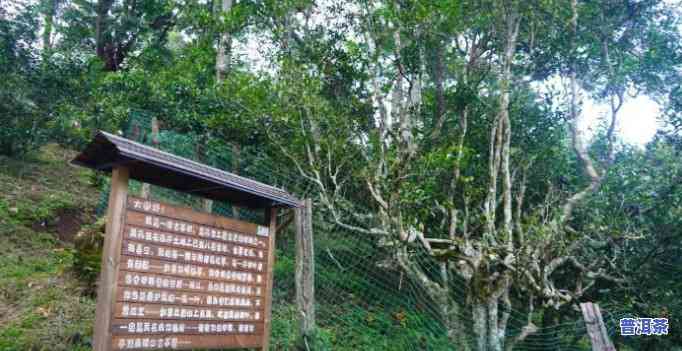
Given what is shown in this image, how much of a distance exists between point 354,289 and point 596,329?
2.94 metres

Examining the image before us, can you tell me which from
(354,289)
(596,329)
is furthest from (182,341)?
(596,329)

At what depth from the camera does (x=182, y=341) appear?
13.3ft

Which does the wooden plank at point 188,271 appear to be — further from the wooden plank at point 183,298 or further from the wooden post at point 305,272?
the wooden post at point 305,272

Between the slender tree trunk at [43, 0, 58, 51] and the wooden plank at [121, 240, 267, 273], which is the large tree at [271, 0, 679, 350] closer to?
the wooden plank at [121, 240, 267, 273]

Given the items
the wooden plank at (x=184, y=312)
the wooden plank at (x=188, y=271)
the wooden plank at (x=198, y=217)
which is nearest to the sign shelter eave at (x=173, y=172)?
the wooden plank at (x=198, y=217)

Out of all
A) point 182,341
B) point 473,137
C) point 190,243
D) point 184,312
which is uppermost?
point 473,137

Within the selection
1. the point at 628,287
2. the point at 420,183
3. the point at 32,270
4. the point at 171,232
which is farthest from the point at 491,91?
the point at 32,270

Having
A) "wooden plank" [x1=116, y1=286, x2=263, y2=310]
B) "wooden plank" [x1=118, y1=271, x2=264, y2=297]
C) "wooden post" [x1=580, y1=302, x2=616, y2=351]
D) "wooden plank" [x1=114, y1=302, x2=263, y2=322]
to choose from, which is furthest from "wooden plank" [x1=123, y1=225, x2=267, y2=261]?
"wooden post" [x1=580, y1=302, x2=616, y2=351]

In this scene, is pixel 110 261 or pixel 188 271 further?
pixel 188 271

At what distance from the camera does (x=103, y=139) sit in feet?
12.3

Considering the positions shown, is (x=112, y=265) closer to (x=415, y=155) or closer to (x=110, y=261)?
(x=110, y=261)

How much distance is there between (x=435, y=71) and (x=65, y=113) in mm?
6995

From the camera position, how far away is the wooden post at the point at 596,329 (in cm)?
555

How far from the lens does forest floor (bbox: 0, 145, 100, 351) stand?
516 cm
